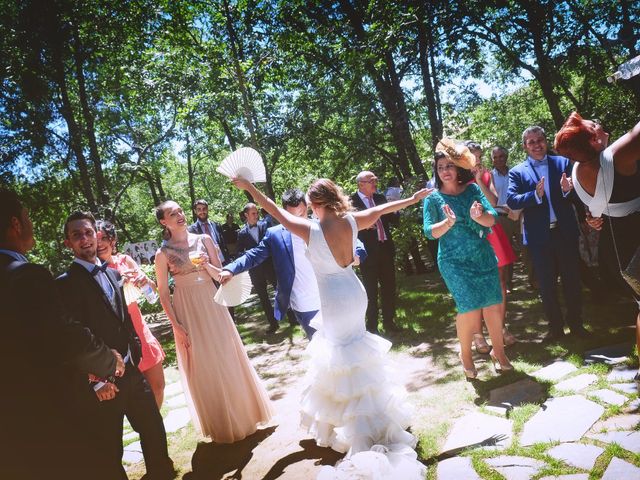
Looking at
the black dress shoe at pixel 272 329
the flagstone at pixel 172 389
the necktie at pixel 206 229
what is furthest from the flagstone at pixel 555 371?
the necktie at pixel 206 229

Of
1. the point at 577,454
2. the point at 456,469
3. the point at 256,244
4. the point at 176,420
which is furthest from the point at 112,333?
the point at 256,244

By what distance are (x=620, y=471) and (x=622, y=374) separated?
54.4 inches

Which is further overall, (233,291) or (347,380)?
(233,291)

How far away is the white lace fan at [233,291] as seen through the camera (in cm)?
375

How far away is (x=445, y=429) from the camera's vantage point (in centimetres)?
332

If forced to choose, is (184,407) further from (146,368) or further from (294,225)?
(294,225)

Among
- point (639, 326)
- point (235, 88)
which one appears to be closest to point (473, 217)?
point (639, 326)

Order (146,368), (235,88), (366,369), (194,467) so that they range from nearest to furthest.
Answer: (366,369) → (194,467) → (146,368) → (235,88)

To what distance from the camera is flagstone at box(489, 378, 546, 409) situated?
3.46 meters

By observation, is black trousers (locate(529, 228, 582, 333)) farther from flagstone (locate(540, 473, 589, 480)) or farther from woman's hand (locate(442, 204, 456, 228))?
flagstone (locate(540, 473, 589, 480))

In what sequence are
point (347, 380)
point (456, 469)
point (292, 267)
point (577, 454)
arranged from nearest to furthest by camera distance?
point (577, 454) < point (456, 469) < point (347, 380) < point (292, 267)

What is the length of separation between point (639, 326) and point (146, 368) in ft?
13.6

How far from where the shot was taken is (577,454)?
8.59ft

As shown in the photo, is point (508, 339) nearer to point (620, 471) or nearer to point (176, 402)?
point (620, 471)
